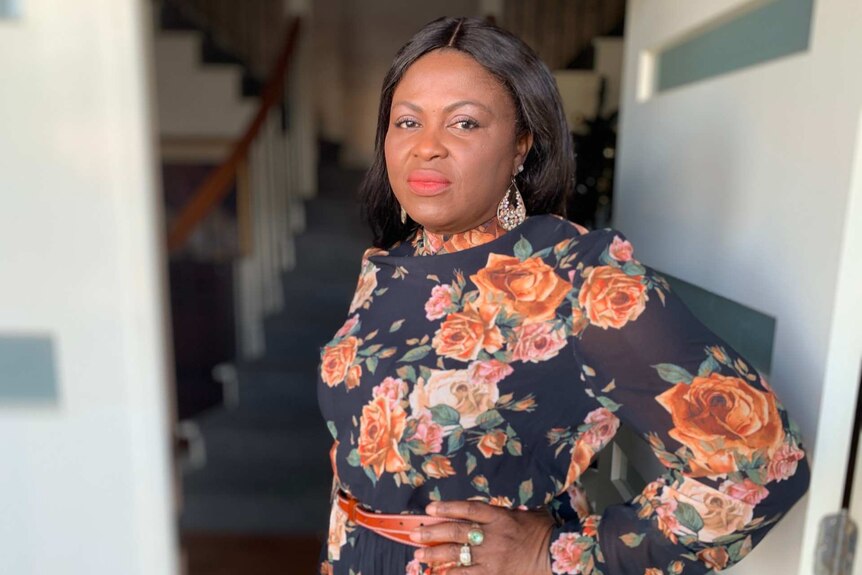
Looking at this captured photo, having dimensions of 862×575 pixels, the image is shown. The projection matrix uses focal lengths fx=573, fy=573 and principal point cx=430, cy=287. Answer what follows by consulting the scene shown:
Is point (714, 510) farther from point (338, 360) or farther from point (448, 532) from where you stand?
point (338, 360)

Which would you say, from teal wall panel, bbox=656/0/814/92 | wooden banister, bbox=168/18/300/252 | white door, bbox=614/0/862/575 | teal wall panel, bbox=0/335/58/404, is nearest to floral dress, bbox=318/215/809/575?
white door, bbox=614/0/862/575

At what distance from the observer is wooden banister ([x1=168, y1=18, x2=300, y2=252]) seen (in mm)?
2547

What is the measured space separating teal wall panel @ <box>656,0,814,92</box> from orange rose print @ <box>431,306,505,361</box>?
52cm

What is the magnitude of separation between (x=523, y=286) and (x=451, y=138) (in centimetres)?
21

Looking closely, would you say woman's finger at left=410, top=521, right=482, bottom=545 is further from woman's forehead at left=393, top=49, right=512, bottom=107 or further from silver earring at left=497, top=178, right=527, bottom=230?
woman's forehead at left=393, top=49, right=512, bottom=107

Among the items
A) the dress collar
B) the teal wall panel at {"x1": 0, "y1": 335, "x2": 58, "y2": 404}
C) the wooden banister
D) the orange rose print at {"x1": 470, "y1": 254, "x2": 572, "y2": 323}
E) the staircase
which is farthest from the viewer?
the staircase

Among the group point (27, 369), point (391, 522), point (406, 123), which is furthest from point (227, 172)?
point (391, 522)

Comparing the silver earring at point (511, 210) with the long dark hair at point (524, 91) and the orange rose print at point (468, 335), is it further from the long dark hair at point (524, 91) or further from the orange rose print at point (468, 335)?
the orange rose print at point (468, 335)

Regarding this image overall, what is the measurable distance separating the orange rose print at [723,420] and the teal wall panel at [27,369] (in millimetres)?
982

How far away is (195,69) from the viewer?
378cm

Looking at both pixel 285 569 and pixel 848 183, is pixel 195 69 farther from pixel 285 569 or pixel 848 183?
pixel 848 183

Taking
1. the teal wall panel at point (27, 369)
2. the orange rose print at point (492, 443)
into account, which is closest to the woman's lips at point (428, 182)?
the orange rose print at point (492, 443)

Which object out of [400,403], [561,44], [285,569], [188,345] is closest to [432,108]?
[400,403]

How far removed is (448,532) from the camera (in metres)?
0.76
